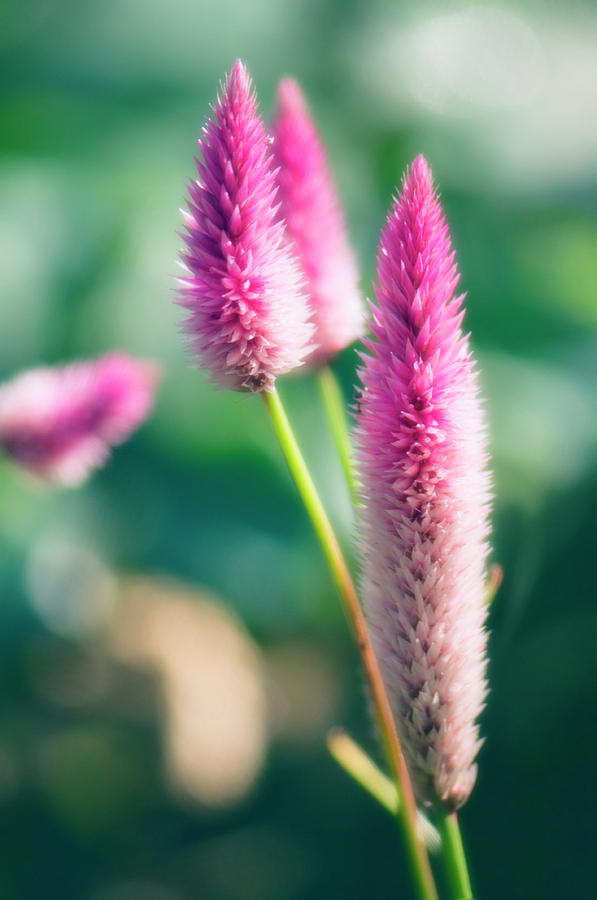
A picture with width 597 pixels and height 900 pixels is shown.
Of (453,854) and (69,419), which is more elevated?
(69,419)

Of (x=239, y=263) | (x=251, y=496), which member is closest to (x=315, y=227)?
(x=239, y=263)

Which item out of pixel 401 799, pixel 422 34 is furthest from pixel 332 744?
pixel 422 34

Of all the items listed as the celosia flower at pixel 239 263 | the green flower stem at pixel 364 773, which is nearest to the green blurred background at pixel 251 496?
the green flower stem at pixel 364 773

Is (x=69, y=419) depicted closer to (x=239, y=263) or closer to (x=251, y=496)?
(x=239, y=263)

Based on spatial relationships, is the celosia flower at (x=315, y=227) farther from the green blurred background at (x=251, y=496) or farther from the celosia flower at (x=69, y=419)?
the green blurred background at (x=251, y=496)

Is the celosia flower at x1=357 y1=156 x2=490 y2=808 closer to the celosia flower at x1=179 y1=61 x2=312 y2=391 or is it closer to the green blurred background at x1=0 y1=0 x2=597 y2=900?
the celosia flower at x1=179 y1=61 x2=312 y2=391

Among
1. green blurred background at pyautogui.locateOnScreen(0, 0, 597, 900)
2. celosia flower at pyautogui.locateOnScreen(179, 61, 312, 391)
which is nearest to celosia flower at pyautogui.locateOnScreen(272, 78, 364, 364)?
celosia flower at pyautogui.locateOnScreen(179, 61, 312, 391)

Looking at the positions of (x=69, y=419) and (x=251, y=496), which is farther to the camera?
(x=251, y=496)
